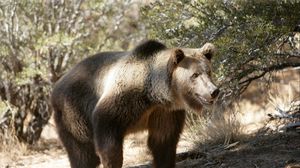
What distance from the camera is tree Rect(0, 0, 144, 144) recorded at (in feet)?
32.7

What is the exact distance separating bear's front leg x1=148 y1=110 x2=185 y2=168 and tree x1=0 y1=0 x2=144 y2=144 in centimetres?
387

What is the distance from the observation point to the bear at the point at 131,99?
570 centimetres

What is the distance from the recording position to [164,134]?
241 inches

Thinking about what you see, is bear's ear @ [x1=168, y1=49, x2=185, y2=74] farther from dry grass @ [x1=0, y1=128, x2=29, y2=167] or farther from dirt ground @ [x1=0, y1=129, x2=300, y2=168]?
dry grass @ [x1=0, y1=128, x2=29, y2=167]

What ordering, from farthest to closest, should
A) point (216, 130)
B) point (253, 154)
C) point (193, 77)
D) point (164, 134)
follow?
point (216, 130), point (253, 154), point (164, 134), point (193, 77)

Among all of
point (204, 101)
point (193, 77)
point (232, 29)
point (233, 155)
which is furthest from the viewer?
point (233, 155)

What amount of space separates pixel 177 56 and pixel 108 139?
3.47 ft

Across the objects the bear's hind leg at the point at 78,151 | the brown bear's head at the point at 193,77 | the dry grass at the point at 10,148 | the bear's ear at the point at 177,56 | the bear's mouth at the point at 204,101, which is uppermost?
the bear's ear at the point at 177,56

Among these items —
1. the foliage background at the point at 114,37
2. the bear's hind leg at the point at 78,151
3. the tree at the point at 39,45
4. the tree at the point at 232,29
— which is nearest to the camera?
the bear's hind leg at the point at 78,151

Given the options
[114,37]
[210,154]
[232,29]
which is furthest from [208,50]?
[114,37]

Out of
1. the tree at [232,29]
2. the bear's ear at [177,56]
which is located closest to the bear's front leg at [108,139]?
the bear's ear at [177,56]

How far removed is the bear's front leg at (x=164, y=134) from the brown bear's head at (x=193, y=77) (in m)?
0.41

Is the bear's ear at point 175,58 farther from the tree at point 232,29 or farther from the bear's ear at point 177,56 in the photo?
the tree at point 232,29

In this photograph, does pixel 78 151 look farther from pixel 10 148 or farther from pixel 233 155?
pixel 10 148
